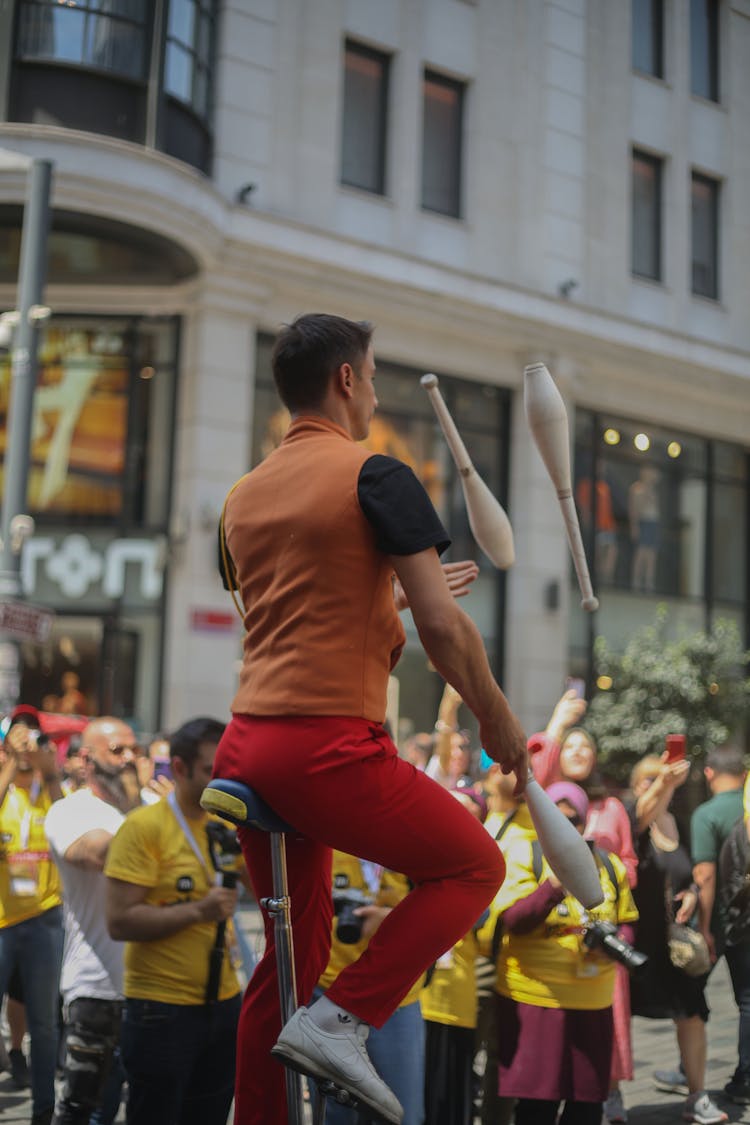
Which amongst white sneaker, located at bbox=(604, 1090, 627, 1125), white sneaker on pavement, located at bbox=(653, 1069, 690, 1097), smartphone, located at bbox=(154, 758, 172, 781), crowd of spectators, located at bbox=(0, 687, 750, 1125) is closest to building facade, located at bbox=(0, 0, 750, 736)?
smartphone, located at bbox=(154, 758, 172, 781)

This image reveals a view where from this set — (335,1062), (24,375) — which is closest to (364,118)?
(24,375)

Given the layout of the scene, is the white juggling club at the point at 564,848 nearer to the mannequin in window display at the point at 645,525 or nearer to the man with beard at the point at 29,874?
the man with beard at the point at 29,874

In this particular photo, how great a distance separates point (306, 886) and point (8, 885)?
4.72 m

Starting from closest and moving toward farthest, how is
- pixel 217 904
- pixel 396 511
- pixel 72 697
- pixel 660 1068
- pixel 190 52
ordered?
pixel 396 511
pixel 217 904
pixel 660 1068
pixel 190 52
pixel 72 697

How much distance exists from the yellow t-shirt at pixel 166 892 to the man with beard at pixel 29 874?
8.21 feet

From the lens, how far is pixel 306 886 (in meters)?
3.19

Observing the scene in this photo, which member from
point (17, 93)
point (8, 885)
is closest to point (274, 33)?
point (17, 93)

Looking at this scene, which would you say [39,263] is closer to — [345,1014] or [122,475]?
[122,475]

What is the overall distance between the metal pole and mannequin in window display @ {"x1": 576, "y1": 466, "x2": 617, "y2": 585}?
36.7 feet

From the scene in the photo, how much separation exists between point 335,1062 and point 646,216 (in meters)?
22.1

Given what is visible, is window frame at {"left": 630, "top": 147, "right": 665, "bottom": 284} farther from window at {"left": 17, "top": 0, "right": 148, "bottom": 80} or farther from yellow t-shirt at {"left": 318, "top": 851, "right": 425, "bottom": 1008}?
yellow t-shirt at {"left": 318, "top": 851, "right": 425, "bottom": 1008}

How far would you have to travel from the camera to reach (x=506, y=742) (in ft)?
9.75

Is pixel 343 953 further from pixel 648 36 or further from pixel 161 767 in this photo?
pixel 648 36

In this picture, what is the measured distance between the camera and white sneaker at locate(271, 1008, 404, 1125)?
2.74m
